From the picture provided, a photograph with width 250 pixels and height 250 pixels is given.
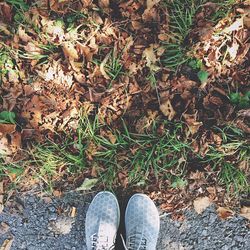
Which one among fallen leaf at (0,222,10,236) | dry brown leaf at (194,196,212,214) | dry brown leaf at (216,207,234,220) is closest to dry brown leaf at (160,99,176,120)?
dry brown leaf at (194,196,212,214)

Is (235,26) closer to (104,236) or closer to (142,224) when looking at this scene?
(142,224)

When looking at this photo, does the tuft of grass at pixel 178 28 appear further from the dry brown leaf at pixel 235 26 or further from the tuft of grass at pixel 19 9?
the tuft of grass at pixel 19 9

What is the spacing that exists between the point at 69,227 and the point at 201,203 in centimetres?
86

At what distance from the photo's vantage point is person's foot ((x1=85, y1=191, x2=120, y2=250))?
97.1 inches

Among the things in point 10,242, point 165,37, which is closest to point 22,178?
point 10,242

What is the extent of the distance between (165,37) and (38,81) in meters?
0.85

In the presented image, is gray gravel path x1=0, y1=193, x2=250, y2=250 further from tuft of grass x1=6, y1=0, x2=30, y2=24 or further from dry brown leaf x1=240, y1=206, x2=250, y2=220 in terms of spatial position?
tuft of grass x1=6, y1=0, x2=30, y2=24

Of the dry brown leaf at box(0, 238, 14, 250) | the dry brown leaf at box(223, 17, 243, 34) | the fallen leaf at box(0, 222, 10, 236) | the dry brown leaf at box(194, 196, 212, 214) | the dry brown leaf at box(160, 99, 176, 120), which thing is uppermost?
the dry brown leaf at box(223, 17, 243, 34)

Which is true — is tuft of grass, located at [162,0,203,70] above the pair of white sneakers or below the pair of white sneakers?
above

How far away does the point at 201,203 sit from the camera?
247cm

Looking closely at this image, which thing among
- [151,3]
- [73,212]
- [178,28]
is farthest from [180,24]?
[73,212]

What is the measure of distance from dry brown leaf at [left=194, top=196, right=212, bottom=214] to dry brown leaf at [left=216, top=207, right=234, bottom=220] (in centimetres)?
7

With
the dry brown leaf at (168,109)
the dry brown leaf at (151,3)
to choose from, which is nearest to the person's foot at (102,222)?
the dry brown leaf at (168,109)

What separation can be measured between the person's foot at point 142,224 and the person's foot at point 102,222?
11cm
